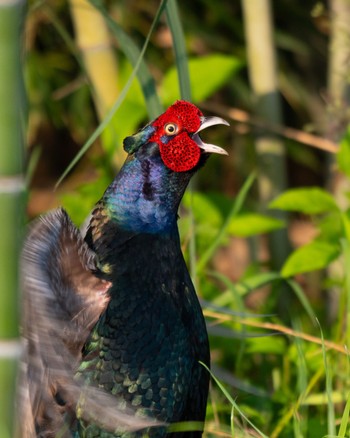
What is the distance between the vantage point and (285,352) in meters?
2.40

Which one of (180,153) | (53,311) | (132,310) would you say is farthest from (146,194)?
(53,311)

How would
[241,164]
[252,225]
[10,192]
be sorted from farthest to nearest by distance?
1. [241,164]
2. [252,225]
3. [10,192]

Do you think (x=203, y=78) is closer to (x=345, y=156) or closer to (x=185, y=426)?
(x=345, y=156)

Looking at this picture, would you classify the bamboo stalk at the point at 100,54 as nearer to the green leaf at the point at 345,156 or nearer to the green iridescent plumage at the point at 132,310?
the green leaf at the point at 345,156

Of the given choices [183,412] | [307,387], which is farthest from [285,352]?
[183,412]

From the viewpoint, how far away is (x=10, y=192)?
125 cm

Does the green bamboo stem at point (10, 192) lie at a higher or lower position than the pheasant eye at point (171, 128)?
lower

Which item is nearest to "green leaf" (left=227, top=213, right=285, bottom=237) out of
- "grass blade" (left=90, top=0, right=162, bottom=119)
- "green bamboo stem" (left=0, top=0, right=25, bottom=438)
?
"grass blade" (left=90, top=0, right=162, bottom=119)

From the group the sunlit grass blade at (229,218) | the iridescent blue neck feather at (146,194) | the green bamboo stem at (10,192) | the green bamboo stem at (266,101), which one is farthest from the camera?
the green bamboo stem at (266,101)

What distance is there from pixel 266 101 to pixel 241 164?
853 millimetres

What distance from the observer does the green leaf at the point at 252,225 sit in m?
2.55

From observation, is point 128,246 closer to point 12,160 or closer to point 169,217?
point 169,217

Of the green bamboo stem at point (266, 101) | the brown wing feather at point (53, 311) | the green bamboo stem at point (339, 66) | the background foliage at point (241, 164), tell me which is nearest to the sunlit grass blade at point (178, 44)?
the background foliage at point (241, 164)

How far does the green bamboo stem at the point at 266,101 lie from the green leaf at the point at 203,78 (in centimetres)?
27
